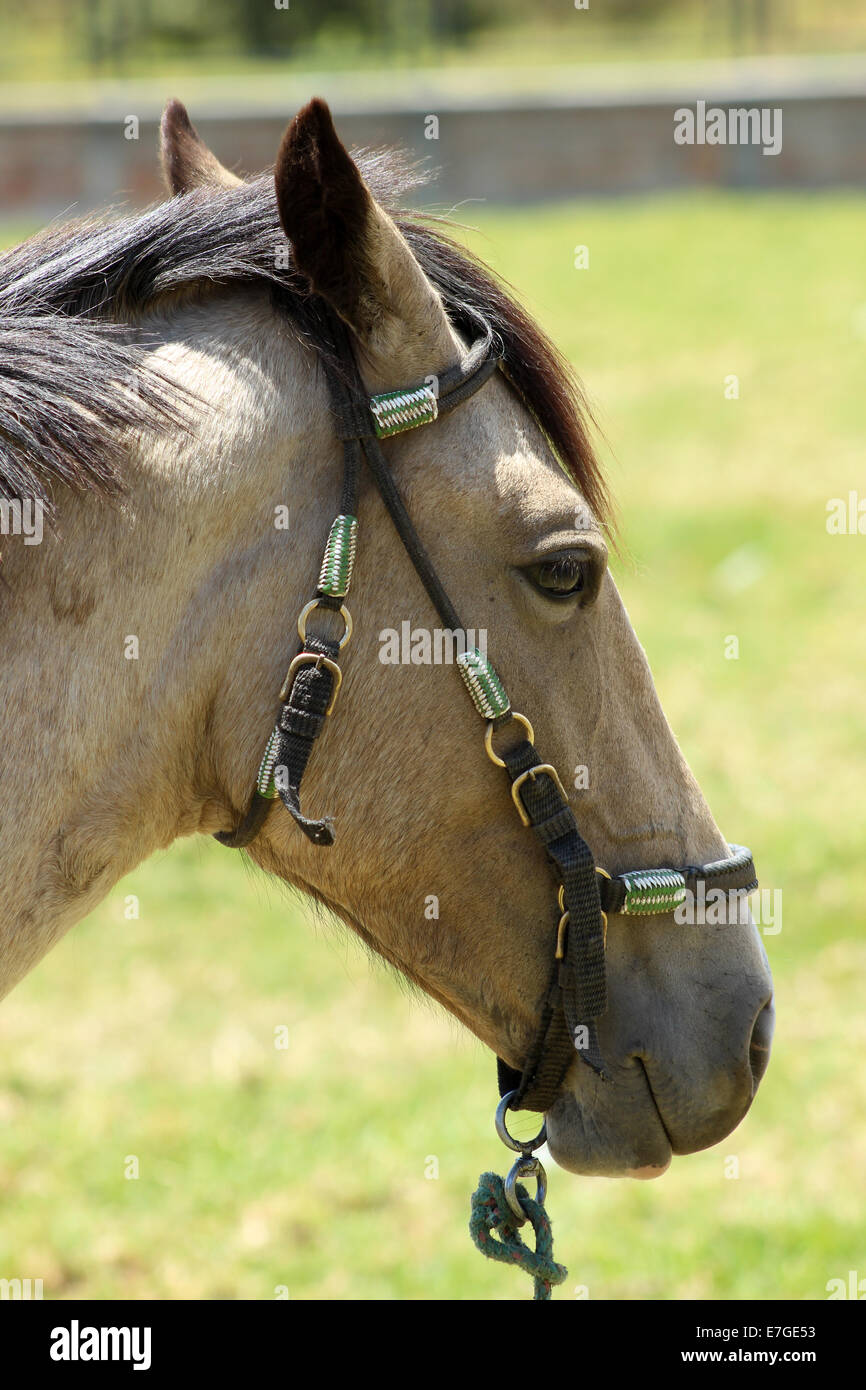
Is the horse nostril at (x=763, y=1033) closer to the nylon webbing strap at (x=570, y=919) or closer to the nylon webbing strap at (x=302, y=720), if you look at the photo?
the nylon webbing strap at (x=570, y=919)

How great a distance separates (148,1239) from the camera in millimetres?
4117

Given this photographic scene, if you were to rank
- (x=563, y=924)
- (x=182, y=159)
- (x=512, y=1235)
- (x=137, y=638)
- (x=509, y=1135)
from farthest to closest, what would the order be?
1. (x=182, y=159)
2. (x=512, y=1235)
3. (x=509, y=1135)
4. (x=563, y=924)
5. (x=137, y=638)

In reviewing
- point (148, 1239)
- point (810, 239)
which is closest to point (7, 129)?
point (810, 239)

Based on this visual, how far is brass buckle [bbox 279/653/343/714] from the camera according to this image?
1973 mm

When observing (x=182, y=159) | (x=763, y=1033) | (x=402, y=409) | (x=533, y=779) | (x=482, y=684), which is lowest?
(x=763, y=1033)

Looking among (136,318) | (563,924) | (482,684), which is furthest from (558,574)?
(136,318)

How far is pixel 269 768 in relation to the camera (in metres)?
2.00

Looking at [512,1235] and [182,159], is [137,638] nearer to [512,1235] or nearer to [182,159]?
[182,159]

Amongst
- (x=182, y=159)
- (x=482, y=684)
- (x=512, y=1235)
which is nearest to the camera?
(x=482, y=684)

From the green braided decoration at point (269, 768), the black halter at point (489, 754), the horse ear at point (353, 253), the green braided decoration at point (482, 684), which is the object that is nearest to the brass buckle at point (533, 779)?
the black halter at point (489, 754)

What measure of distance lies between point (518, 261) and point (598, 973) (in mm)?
15153

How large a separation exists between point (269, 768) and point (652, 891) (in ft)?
2.17
